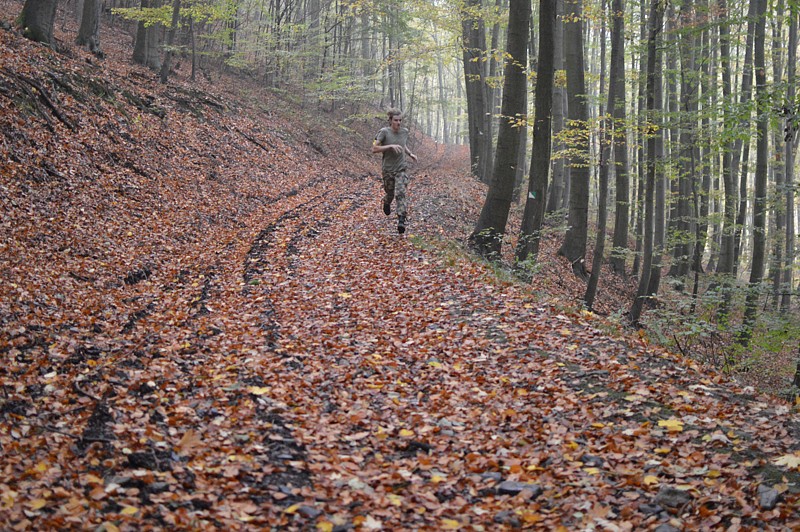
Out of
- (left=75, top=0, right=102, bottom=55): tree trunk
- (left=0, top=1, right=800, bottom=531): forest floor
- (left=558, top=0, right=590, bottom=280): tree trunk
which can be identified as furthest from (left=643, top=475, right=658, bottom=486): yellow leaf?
(left=75, top=0, right=102, bottom=55): tree trunk

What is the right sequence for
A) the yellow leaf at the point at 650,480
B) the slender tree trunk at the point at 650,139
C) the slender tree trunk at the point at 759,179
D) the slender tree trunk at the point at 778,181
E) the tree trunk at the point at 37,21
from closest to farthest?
the yellow leaf at the point at 650,480
the slender tree trunk at the point at 650,139
the slender tree trunk at the point at 759,179
the tree trunk at the point at 37,21
the slender tree trunk at the point at 778,181

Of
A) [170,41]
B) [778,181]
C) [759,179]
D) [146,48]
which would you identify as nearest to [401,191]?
[759,179]

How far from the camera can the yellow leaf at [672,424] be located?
4.91 m

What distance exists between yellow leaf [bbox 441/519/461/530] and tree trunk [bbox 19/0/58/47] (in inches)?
644

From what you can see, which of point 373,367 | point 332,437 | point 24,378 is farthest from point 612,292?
point 24,378

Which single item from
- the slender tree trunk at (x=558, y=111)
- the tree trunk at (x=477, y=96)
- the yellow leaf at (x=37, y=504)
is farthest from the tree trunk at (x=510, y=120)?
the tree trunk at (x=477, y=96)

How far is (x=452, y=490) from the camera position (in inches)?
171

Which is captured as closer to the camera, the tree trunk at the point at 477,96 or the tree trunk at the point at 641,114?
the tree trunk at the point at 641,114

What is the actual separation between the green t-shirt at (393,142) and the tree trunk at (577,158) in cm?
472

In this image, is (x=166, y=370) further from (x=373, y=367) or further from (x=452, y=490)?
(x=452, y=490)

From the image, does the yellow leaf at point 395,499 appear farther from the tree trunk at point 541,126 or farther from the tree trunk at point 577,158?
the tree trunk at point 577,158

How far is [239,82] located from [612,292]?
68.7 feet

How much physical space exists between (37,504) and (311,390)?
269cm

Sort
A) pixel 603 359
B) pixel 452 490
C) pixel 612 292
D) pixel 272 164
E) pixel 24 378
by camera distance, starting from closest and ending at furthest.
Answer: pixel 452 490 < pixel 24 378 < pixel 603 359 < pixel 612 292 < pixel 272 164
